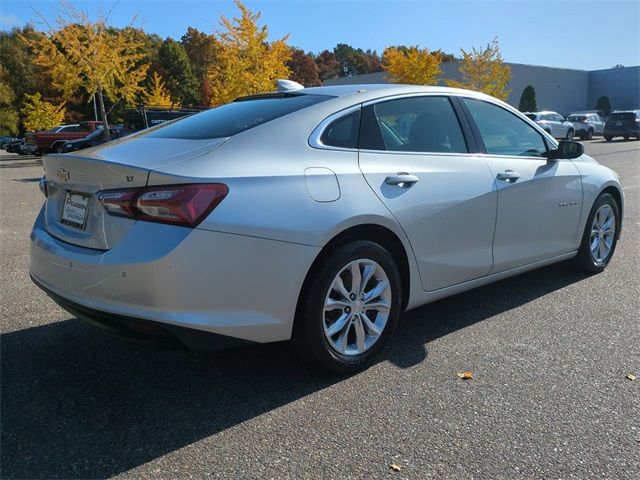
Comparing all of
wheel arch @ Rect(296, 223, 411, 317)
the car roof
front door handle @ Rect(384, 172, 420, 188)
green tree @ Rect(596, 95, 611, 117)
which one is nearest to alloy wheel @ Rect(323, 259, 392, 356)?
wheel arch @ Rect(296, 223, 411, 317)

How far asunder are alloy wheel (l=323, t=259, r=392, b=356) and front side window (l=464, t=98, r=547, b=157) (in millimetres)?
1494

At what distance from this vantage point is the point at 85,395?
2914 millimetres

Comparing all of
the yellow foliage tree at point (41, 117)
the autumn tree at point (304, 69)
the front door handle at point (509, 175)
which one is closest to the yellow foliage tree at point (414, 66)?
the yellow foliage tree at point (41, 117)

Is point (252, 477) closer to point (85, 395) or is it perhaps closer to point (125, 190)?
point (85, 395)

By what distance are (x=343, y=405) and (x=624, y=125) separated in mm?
32161

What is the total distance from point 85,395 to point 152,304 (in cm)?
82

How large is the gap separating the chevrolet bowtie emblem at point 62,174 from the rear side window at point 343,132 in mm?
1388

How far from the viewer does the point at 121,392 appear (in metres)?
2.95

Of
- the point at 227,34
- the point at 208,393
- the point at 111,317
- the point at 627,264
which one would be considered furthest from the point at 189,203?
the point at 227,34

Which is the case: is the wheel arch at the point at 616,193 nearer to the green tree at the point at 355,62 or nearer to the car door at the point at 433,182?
the car door at the point at 433,182

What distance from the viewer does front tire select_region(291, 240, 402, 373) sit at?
2904 millimetres

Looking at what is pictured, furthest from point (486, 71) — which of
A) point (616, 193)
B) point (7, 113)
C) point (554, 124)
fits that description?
point (7, 113)

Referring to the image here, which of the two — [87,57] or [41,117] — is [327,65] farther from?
[87,57]

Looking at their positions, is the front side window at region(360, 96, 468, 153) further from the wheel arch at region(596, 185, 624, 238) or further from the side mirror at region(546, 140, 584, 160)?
the wheel arch at region(596, 185, 624, 238)
